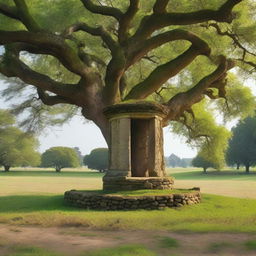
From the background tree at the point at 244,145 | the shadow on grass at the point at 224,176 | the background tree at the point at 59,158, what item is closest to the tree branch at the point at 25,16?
the shadow on grass at the point at 224,176

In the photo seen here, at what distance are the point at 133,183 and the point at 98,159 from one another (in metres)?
65.6

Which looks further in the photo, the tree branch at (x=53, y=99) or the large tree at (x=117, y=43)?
the tree branch at (x=53, y=99)

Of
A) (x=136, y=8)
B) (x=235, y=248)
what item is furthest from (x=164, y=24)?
(x=235, y=248)

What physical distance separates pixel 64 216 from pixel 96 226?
2.18 meters

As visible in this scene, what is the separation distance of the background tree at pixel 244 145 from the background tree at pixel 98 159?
27.4 metres

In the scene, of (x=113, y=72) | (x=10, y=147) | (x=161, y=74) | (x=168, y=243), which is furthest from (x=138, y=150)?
(x=10, y=147)

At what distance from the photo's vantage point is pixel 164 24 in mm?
19625

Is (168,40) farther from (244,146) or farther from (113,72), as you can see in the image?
(244,146)

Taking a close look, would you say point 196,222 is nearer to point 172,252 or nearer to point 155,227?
point 155,227

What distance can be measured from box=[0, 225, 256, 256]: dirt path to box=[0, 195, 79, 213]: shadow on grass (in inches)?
169

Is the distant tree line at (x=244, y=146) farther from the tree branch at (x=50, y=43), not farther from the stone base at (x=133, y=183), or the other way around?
the tree branch at (x=50, y=43)

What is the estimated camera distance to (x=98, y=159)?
81.8m

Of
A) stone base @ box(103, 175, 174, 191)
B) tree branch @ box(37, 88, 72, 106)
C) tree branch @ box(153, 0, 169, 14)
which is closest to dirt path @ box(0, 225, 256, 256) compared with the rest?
stone base @ box(103, 175, 174, 191)

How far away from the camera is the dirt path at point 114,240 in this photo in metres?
7.95
